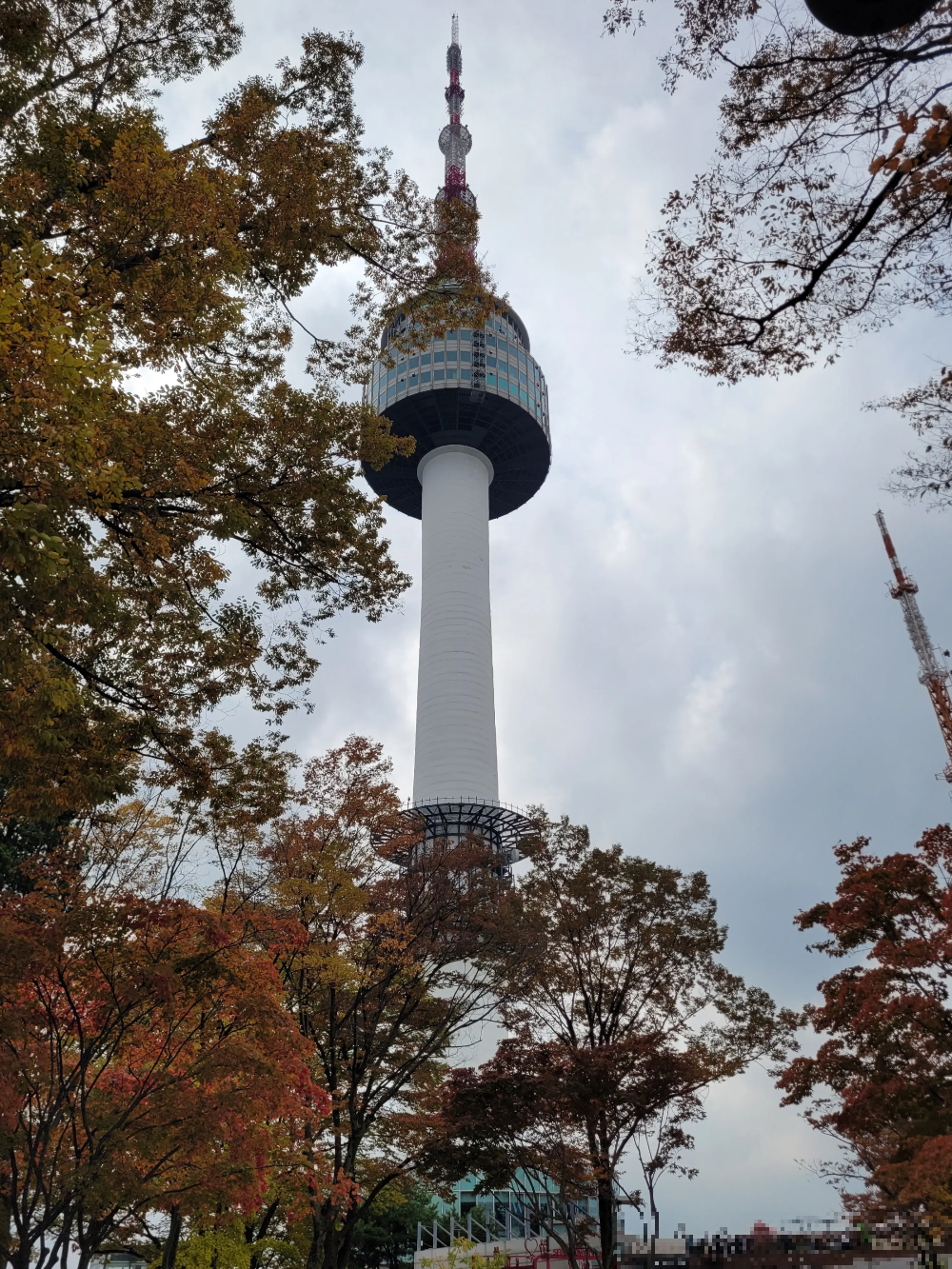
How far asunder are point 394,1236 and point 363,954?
26.3 m

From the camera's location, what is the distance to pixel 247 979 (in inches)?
488

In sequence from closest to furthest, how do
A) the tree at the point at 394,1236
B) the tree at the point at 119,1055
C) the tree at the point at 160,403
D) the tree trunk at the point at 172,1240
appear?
the tree at the point at 160,403
the tree at the point at 119,1055
the tree trunk at the point at 172,1240
the tree at the point at 394,1236

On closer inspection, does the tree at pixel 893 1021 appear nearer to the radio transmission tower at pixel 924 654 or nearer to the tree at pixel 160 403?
the tree at pixel 160 403

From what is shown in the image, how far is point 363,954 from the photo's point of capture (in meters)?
17.7

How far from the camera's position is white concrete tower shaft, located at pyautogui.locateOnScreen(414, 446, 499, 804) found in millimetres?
57219

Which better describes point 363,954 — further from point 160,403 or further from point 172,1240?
point 160,403

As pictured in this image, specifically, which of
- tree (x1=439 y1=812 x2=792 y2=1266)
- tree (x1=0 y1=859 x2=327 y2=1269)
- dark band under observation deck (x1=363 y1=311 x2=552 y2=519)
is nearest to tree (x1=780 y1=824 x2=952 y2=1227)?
tree (x1=439 y1=812 x2=792 y2=1266)

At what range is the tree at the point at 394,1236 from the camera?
115ft

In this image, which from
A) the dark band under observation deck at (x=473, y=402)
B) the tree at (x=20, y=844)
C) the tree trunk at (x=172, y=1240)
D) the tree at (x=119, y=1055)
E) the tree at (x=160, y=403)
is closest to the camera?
the tree at (x=160, y=403)

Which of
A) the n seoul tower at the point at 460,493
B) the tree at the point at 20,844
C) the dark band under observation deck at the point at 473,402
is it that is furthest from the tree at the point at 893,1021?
the dark band under observation deck at the point at 473,402

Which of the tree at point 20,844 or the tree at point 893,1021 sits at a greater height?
the tree at point 20,844

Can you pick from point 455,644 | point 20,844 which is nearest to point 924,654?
point 455,644

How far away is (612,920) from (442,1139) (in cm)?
564

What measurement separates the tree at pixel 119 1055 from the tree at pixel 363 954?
2.61 meters
